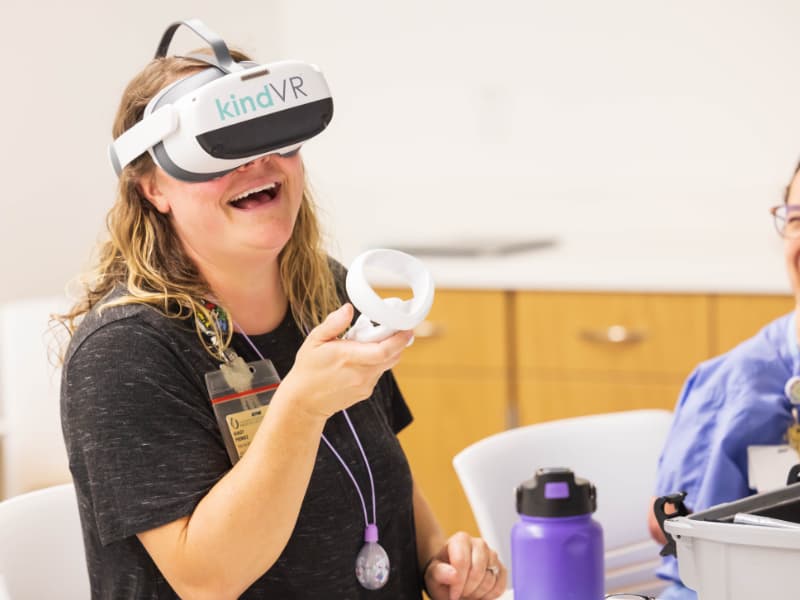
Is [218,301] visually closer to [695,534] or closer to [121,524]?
[121,524]

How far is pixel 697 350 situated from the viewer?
325cm

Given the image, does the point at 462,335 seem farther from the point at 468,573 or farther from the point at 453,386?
the point at 468,573

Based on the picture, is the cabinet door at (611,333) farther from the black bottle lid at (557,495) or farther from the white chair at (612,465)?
the black bottle lid at (557,495)

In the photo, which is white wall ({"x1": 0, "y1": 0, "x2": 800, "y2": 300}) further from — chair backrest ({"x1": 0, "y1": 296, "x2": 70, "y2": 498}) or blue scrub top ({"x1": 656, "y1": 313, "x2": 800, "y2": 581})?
blue scrub top ({"x1": 656, "y1": 313, "x2": 800, "y2": 581})

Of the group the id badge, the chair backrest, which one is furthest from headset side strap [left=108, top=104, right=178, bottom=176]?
the chair backrest

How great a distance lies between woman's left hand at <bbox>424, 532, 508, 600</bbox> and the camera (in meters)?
1.66

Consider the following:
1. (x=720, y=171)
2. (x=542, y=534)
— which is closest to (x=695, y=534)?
(x=542, y=534)

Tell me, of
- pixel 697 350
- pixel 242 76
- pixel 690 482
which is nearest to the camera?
pixel 242 76

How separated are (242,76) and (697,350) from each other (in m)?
2.06

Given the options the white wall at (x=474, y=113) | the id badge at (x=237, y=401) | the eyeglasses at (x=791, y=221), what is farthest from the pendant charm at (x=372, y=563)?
the white wall at (x=474, y=113)

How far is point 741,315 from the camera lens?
3191 millimetres

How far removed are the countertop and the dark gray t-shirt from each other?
176cm

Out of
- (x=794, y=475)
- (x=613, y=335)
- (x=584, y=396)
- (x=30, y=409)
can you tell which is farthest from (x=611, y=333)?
(x=794, y=475)

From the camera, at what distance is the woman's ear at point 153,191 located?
1587 mm
